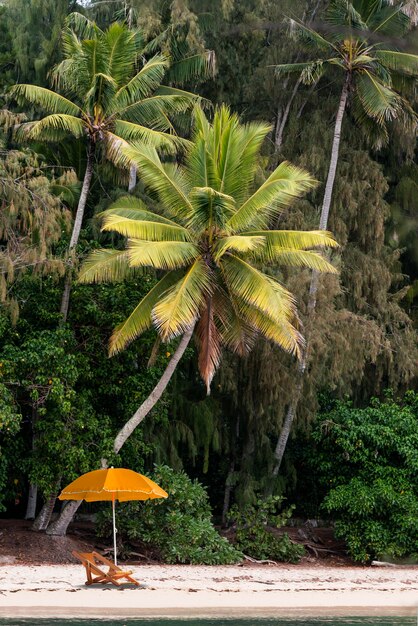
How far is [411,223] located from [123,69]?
11429mm

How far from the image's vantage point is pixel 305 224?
90.5 feet

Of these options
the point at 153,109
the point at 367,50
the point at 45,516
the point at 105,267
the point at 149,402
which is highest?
the point at 367,50

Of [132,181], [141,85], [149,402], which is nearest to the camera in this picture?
[149,402]

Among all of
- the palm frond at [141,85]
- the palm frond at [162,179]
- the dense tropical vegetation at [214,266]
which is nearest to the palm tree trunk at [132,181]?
the dense tropical vegetation at [214,266]

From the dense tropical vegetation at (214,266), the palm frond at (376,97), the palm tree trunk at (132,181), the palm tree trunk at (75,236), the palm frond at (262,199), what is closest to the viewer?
the palm frond at (262,199)

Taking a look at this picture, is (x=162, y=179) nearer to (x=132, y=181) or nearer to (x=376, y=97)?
(x=132, y=181)

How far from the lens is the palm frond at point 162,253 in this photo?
19844mm

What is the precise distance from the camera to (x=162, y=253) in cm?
2014

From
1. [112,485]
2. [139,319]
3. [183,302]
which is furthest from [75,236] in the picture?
[112,485]

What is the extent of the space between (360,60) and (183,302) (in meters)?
10.1

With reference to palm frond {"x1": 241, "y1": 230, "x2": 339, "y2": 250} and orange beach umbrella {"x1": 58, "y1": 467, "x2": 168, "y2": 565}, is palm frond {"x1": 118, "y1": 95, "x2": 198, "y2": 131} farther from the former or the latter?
orange beach umbrella {"x1": 58, "y1": 467, "x2": 168, "y2": 565}

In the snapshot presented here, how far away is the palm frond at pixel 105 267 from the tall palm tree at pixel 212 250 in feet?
0.07

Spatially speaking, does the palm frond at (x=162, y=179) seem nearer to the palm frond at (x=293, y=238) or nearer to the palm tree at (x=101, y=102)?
the palm tree at (x=101, y=102)

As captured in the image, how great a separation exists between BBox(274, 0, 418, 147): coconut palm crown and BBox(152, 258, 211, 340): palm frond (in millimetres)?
8385
